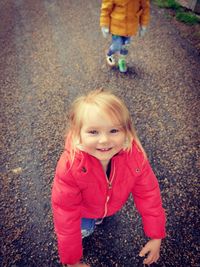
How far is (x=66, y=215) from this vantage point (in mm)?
1817

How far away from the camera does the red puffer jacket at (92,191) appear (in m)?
1.79

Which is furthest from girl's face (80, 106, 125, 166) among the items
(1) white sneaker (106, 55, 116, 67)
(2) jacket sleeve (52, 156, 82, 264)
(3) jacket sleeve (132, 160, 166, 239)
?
(1) white sneaker (106, 55, 116, 67)

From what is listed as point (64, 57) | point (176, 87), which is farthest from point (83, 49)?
point (176, 87)

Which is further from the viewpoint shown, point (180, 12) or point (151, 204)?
point (180, 12)

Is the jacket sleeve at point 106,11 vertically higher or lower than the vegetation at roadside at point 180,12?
higher

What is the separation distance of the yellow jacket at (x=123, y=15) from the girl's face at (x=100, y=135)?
261 centimetres


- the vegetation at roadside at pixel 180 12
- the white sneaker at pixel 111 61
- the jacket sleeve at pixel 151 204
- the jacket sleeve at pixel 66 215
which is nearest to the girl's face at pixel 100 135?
the jacket sleeve at pixel 66 215

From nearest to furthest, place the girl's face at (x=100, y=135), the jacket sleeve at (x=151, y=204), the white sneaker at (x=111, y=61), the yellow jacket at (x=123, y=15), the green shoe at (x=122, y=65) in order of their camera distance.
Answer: the girl's face at (x=100, y=135)
the jacket sleeve at (x=151, y=204)
the yellow jacket at (x=123, y=15)
the green shoe at (x=122, y=65)
the white sneaker at (x=111, y=61)

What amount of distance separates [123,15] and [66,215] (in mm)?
2940

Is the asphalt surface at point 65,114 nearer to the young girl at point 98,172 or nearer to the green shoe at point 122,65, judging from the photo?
the green shoe at point 122,65

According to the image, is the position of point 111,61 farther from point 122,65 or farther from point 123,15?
point 123,15

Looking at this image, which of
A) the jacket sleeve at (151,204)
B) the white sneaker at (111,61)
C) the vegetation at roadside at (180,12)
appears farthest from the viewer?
the vegetation at roadside at (180,12)

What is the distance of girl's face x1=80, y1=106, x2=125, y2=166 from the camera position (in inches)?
65.3

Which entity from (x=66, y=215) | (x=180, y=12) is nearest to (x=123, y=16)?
(x=180, y=12)
